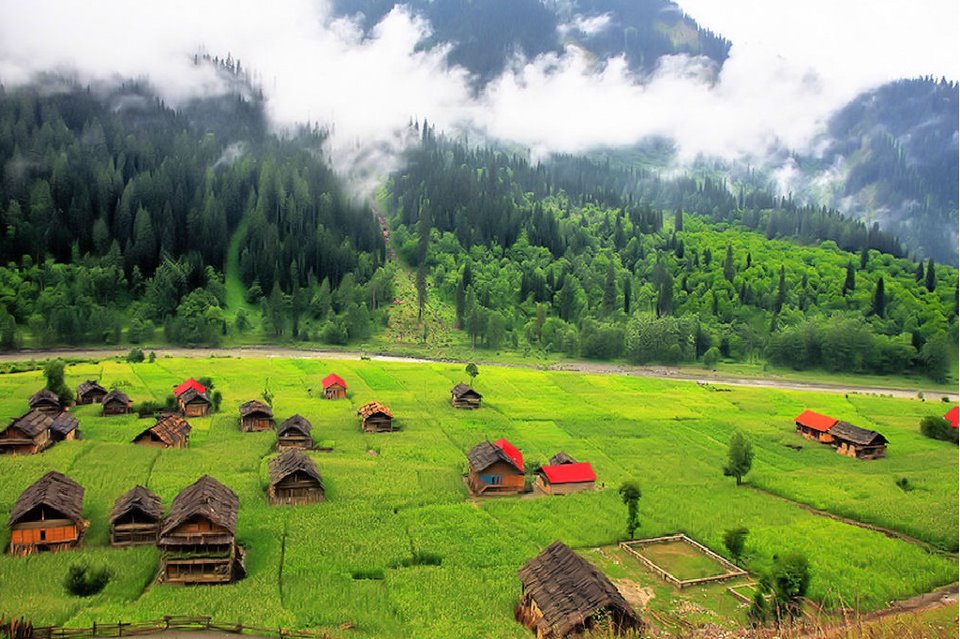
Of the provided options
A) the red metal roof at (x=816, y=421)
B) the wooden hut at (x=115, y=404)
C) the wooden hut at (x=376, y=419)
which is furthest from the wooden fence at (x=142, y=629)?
the red metal roof at (x=816, y=421)

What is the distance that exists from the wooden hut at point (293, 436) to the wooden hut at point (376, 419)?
706cm

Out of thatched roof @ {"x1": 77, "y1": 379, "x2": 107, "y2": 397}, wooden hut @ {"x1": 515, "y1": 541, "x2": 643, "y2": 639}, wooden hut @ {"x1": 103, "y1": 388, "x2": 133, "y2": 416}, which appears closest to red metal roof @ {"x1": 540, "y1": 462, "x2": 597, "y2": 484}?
wooden hut @ {"x1": 515, "y1": 541, "x2": 643, "y2": 639}

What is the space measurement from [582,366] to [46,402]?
91.6 metres

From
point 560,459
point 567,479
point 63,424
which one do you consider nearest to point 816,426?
point 560,459

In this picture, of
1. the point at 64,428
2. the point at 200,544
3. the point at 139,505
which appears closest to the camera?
the point at 200,544

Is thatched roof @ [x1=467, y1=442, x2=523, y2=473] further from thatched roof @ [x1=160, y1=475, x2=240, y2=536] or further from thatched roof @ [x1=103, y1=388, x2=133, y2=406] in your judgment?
thatched roof @ [x1=103, y1=388, x2=133, y2=406]

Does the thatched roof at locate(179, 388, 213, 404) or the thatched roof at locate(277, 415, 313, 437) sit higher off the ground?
the thatched roof at locate(179, 388, 213, 404)

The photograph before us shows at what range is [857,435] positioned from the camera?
7238 centimetres

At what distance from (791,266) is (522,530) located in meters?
173

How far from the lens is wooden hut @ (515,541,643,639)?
1257 inches

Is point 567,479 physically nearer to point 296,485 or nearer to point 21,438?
point 296,485

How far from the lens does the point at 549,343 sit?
150625 millimetres

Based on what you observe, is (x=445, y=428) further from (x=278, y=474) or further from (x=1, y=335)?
(x=1, y=335)

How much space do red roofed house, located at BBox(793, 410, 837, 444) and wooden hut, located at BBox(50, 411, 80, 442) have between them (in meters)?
76.2
